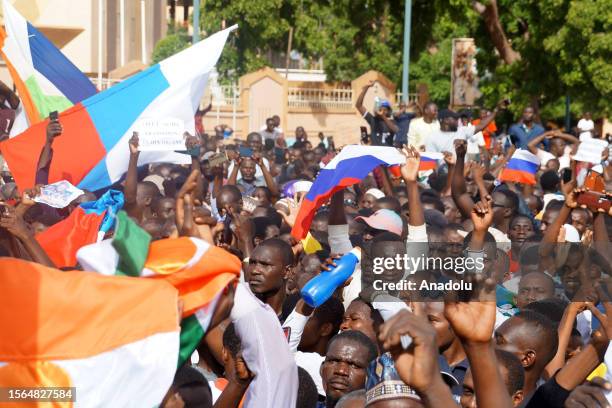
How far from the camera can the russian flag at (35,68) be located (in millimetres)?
10031

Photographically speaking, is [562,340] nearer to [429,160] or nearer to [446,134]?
[429,160]

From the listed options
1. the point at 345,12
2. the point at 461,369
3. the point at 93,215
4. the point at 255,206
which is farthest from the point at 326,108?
the point at 461,369

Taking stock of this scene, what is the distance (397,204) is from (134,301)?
590 cm

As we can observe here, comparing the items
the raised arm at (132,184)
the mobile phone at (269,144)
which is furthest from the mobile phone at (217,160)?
the mobile phone at (269,144)

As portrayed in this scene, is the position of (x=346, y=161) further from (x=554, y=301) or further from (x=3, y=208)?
(x=3, y=208)

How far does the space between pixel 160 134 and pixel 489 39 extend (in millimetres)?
18700

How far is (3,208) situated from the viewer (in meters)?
5.52

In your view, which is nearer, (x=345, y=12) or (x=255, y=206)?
(x=255, y=206)

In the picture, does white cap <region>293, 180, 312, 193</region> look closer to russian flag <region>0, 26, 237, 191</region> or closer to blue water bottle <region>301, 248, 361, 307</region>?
russian flag <region>0, 26, 237, 191</region>

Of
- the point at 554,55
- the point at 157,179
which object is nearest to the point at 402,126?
the point at 157,179

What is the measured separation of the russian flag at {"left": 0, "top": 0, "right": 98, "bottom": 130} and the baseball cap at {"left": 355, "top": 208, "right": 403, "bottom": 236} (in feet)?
10.8

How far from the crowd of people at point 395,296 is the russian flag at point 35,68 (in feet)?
2.43

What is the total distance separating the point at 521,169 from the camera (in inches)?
472

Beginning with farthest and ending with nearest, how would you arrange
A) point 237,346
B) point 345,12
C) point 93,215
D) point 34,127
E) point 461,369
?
point 345,12
point 34,127
point 93,215
point 461,369
point 237,346
